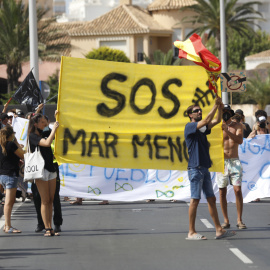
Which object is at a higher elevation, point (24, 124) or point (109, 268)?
point (24, 124)

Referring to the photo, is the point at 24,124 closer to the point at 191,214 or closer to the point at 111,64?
the point at 111,64

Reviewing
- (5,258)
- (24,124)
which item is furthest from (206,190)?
(24,124)

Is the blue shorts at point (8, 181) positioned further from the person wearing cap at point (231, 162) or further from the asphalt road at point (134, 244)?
the person wearing cap at point (231, 162)

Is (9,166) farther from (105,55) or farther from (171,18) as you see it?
(171,18)

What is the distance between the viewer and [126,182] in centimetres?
1577

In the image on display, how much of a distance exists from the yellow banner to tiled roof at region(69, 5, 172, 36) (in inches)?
2672

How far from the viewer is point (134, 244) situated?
36.8 ft

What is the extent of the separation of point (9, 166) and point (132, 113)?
81.8 inches

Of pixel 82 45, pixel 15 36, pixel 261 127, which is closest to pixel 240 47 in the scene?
pixel 82 45

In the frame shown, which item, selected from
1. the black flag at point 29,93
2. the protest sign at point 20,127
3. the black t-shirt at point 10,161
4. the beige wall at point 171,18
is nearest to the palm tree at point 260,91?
the beige wall at point 171,18

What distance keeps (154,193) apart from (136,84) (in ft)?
11.4

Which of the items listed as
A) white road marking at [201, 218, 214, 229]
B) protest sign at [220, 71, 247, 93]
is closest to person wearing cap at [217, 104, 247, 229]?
white road marking at [201, 218, 214, 229]

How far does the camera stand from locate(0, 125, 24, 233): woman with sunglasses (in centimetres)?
1262

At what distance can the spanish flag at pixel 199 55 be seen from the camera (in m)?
11.2
